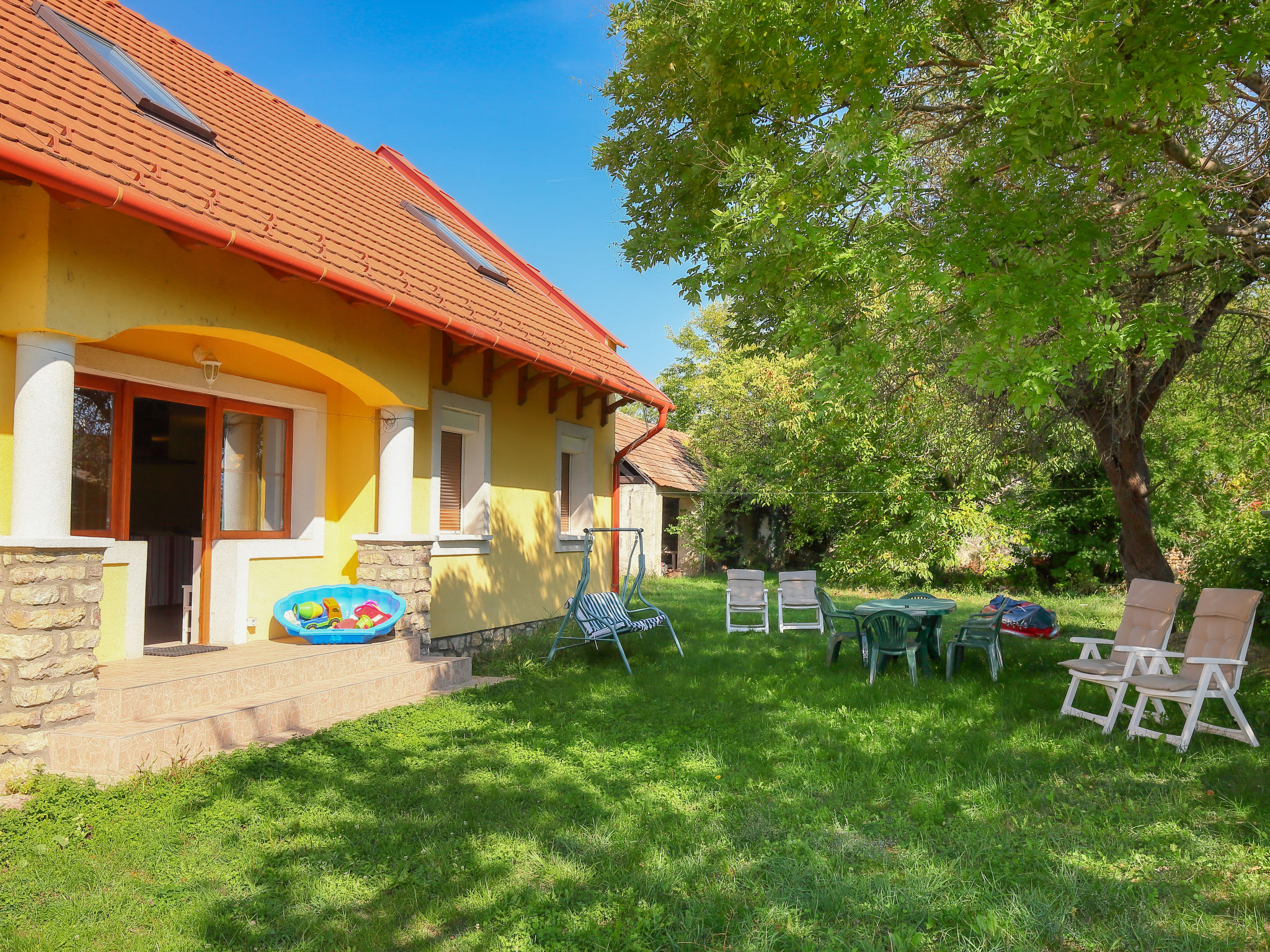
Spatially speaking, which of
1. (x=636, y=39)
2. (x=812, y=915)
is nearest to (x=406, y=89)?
(x=636, y=39)

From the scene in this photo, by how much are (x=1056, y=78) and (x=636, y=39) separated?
3211 mm

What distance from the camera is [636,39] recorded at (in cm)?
629

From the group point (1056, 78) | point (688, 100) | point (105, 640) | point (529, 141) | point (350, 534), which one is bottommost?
point (105, 640)

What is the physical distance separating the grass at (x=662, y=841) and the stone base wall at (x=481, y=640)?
2395 millimetres

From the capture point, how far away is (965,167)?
16.6 feet

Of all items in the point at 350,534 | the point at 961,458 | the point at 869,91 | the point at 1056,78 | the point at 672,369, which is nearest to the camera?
the point at 1056,78

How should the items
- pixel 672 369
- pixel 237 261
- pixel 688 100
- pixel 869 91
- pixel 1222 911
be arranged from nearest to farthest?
pixel 1222 911 < pixel 869 91 < pixel 237 261 < pixel 688 100 < pixel 672 369

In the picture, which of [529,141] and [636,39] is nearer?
[636,39]

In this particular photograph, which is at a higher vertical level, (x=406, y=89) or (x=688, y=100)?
(x=406, y=89)

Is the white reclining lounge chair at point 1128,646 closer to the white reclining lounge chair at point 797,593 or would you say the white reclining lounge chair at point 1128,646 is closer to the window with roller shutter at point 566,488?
the white reclining lounge chair at point 797,593

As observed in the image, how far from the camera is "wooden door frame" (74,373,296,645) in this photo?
627 centimetres

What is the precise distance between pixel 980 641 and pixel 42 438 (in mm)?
7833

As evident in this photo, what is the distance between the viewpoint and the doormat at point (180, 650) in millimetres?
6551

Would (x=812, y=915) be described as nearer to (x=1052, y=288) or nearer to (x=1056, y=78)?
(x=1052, y=288)
